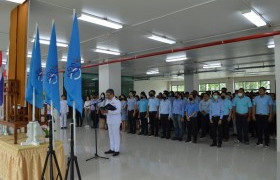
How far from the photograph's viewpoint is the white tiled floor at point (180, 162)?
4.07m

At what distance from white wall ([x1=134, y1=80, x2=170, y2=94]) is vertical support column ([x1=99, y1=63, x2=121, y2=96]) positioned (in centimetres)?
1117

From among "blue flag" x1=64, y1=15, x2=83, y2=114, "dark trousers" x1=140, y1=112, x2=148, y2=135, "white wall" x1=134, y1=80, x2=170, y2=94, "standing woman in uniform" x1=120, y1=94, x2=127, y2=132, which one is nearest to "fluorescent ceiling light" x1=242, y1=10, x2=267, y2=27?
"blue flag" x1=64, y1=15, x2=83, y2=114

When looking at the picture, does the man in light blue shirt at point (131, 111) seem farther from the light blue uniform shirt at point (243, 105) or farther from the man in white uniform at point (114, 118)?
the light blue uniform shirt at point (243, 105)

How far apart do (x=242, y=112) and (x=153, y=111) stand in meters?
2.81

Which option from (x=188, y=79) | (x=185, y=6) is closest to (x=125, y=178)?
(x=185, y=6)

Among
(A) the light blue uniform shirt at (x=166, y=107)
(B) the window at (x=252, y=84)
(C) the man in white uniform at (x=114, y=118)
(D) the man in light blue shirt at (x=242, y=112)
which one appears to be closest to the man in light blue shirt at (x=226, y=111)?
(D) the man in light blue shirt at (x=242, y=112)

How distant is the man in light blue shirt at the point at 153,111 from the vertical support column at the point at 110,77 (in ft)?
8.95

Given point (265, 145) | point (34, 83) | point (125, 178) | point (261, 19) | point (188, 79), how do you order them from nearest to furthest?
point (34, 83) → point (125, 178) → point (261, 19) → point (265, 145) → point (188, 79)

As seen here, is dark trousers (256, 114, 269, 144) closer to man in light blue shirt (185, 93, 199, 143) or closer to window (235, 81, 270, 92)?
man in light blue shirt (185, 93, 199, 143)

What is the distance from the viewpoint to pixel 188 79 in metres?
15.5

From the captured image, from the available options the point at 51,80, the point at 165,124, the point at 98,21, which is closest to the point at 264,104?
the point at 165,124

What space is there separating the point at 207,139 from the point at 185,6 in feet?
14.7

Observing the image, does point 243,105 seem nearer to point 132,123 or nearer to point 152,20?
point 152,20

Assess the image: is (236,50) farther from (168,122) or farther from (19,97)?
(19,97)
